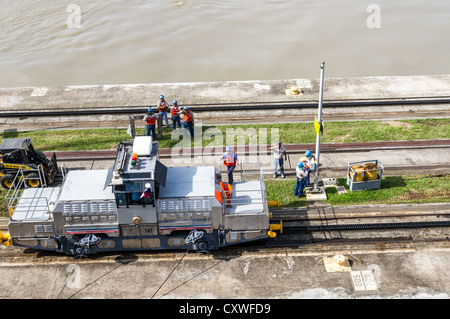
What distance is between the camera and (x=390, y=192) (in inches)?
799

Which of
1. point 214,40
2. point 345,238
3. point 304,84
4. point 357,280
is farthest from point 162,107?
point 214,40

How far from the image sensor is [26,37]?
4100 cm

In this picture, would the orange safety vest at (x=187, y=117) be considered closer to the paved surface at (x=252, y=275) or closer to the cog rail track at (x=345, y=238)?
the cog rail track at (x=345, y=238)

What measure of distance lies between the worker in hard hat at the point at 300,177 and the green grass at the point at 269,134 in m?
4.20

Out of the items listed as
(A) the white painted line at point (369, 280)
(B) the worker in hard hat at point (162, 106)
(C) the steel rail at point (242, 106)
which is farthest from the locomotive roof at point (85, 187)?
(C) the steel rail at point (242, 106)

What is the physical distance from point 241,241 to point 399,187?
23.9ft

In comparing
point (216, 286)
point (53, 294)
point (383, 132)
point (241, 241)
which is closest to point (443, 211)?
point (383, 132)

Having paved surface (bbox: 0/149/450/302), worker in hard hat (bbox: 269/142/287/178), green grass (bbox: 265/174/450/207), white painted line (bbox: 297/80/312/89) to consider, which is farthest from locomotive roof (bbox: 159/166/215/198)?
white painted line (bbox: 297/80/312/89)

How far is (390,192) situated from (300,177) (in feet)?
12.1

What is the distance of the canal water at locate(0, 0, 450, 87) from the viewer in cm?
3591

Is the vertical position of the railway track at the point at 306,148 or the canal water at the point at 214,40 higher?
the canal water at the point at 214,40

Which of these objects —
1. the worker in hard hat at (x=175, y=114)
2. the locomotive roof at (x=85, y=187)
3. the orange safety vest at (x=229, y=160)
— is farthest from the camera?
the worker in hard hat at (x=175, y=114)

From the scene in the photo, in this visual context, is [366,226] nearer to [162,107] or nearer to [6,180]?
[162,107]

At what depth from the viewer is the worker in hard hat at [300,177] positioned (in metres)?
19.5
